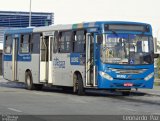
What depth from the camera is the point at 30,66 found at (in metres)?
28.8

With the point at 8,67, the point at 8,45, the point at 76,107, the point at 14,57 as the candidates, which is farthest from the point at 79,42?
the point at 8,45

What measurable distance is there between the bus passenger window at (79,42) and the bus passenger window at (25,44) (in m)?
4.90

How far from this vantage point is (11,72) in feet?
101

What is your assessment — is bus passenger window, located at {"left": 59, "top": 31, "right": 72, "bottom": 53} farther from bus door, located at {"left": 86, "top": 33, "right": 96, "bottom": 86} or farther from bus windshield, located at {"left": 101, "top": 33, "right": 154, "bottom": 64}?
bus windshield, located at {"left": 101, "top": 33, "right": 154, "bottom": 64}

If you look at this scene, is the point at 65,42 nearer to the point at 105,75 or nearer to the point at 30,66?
the point at 105,75

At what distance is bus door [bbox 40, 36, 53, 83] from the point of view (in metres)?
26.9

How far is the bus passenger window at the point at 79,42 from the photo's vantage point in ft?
79.3

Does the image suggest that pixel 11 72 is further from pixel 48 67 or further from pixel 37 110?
pixel 37 110

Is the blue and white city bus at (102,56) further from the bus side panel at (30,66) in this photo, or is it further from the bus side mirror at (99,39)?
the bus side panel at (30,66)

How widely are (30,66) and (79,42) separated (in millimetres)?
5105

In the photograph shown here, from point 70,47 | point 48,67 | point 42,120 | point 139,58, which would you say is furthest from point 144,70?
point 42,120

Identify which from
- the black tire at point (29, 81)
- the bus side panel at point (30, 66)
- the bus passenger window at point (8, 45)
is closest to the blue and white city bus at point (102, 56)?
the bus side panel at point (30, 66)

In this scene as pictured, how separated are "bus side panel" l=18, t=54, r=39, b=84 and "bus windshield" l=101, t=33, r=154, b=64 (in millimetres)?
5800

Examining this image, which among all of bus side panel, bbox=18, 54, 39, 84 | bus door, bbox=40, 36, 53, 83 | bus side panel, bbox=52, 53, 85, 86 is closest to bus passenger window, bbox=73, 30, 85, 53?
bus side panel, bbox=52, 53, 85, 86
